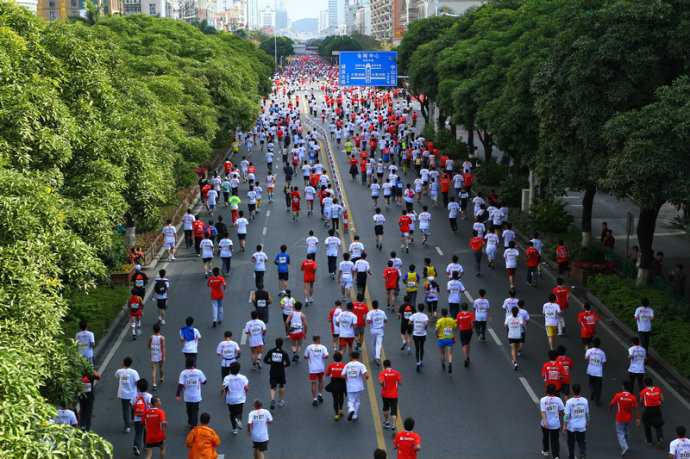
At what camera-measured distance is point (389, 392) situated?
44.6ft

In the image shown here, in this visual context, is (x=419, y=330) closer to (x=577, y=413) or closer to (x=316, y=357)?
(x=316, y=357)

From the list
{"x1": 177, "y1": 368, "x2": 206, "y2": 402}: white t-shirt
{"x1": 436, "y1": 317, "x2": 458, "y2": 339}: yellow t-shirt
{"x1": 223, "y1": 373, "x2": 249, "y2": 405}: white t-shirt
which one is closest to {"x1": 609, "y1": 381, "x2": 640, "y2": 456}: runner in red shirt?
{"x1": 436, "y1": 317, "x2": 458, "y2": 339}: yellow t-shirt

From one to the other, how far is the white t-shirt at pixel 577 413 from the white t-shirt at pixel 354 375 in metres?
3.46

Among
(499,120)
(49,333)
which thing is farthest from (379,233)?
(49,333)

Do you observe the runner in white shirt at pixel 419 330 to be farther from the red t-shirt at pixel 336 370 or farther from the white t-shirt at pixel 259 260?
the white t-shirt at pixel 259 260

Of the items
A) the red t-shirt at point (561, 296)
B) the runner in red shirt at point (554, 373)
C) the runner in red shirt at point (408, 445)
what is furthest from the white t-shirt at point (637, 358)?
the runner in red shirt at point (408, 445)

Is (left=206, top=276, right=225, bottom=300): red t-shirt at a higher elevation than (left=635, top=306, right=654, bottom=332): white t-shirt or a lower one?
higher

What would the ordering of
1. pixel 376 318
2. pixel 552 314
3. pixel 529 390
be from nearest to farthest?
pixel 529 390
pixel 376 318
pixel 552 314

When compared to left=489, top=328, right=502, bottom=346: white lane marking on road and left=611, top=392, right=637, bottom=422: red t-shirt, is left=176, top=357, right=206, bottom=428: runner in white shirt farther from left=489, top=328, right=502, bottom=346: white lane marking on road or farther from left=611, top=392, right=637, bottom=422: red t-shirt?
left=489, top=328, right=502, bottom=346: white lane marking on road

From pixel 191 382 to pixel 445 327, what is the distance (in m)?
5.46

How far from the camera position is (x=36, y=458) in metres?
7.59

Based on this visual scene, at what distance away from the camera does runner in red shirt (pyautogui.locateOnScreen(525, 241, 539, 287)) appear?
74.7 ft

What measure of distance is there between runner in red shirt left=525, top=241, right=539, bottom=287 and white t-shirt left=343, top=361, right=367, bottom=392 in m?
10.3

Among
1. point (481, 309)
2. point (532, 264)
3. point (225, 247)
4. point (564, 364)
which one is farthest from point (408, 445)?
point (225, 247)
